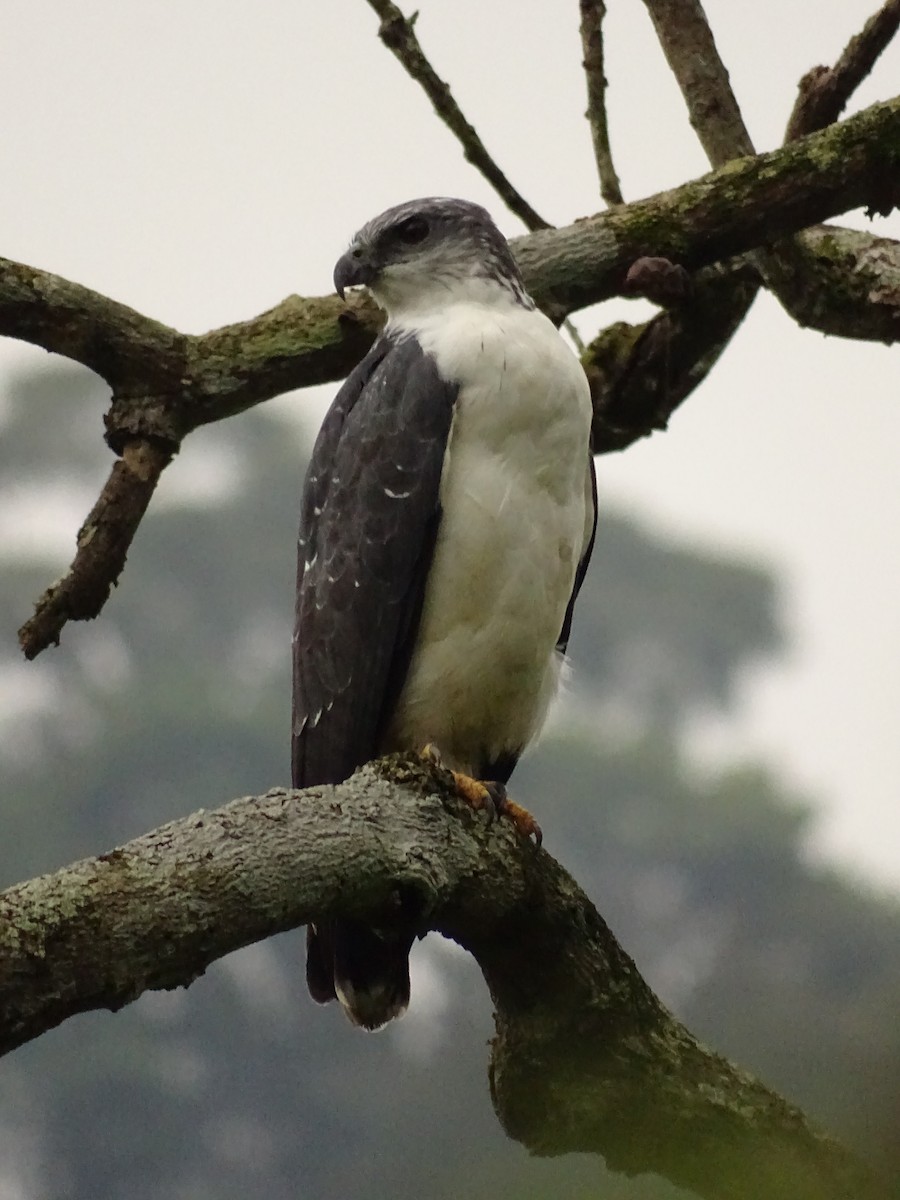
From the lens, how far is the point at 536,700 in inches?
171

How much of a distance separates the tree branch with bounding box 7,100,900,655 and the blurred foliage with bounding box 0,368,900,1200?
52.8 inches

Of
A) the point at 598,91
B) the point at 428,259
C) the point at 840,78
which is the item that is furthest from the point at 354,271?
the point at 840,78

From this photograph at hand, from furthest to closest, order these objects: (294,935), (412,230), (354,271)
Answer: (294,935)
(412,230)
(354,271)

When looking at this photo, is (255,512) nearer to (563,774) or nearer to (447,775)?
(563,774)

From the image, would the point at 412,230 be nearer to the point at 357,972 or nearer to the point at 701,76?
the point at 701,76

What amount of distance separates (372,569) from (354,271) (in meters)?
1.05

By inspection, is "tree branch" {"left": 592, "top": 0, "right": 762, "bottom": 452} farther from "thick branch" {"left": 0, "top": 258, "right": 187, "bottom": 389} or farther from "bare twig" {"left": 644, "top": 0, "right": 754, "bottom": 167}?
"thick branch" {"left": 0, "top": 258, "right": 187, "bottom": 389}

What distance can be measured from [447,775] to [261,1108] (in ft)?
17.8

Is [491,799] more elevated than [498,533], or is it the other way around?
[498,533]

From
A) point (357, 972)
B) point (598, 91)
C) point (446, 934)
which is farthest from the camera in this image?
point (598, 91)

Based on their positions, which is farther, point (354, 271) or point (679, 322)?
point (679, 322)

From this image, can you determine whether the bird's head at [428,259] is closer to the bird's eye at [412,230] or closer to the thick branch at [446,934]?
the bird's eye at [412,230]

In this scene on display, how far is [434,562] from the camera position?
4.11 meters

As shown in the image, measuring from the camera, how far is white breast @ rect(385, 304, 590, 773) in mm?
4062
